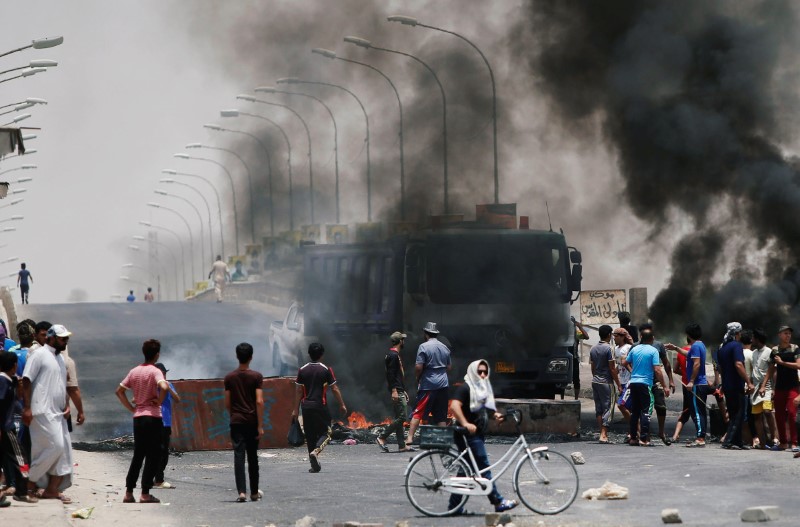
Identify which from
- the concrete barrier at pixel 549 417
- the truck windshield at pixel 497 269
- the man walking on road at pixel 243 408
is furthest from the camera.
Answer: the truck windshield at pixel 497 269

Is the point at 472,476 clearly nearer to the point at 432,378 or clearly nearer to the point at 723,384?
the point at 432,378

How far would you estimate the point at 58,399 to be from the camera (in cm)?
1139

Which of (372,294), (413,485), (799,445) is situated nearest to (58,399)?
(413,485)

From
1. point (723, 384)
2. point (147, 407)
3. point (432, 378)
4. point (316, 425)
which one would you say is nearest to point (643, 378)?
point (723, 384)

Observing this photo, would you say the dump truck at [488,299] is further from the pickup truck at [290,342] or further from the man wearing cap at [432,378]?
the man wearing cap at [432,378]

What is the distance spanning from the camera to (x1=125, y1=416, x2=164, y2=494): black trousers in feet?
39.2

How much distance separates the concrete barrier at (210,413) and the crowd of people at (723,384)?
3849mm

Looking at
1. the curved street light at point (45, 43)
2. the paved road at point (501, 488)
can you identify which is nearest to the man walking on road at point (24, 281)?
the curved street light at point (45, 43)

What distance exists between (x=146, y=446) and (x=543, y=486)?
339 cm

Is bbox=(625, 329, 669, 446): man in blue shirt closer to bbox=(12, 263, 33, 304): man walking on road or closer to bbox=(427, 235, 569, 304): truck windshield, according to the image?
bbox=(427, 235, 569, 304): truck windshield

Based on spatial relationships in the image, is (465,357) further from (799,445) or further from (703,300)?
(703,300)

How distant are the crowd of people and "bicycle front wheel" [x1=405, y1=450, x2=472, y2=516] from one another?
16.8ft

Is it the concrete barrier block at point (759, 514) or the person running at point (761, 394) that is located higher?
the person running at point (761, 394)

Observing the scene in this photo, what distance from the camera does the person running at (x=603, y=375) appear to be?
56.0 feet
